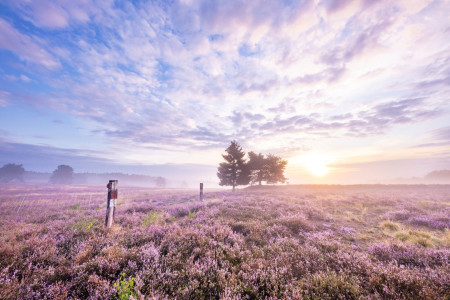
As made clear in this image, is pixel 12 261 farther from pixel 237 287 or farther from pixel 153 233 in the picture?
pixel 237 287

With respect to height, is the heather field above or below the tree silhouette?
below

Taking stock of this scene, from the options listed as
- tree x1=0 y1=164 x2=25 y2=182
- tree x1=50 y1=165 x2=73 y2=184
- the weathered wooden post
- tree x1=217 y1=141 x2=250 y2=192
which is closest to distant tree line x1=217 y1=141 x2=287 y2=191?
tree x1=217 y1=141 x2=250 y2=192

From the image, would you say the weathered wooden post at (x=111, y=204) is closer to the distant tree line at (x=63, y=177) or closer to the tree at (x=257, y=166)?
the tree at (x=257, y=166)

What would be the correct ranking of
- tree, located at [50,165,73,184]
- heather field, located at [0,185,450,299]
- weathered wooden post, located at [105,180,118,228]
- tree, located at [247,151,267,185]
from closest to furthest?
heather field, located at [0,185,450,299], weathered wooden post, located at [105,180,118,228], tree, located at [247,151,267,185], tree, located at [50,165,73,184]

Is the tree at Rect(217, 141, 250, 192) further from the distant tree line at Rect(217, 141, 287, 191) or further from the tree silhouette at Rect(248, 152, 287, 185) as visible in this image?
the tree silhouette at Rect(248, 152, 287, 185)

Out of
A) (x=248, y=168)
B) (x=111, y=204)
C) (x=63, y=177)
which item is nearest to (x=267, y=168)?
(x=248, y=168)

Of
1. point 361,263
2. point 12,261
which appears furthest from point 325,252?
point 12,261

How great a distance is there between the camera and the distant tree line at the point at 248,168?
30.9 metres

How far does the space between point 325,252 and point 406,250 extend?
7.71 feet

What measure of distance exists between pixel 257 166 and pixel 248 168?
175 inches

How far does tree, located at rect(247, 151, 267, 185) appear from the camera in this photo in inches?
1416

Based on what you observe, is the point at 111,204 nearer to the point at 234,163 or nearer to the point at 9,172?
the point at 234,163

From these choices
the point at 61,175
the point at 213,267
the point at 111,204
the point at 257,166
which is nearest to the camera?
the point at 213,267

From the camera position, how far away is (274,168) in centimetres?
3694
